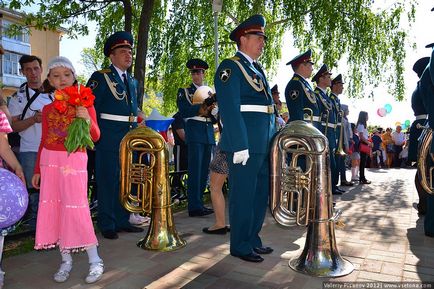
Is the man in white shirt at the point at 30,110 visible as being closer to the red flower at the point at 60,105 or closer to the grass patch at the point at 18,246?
the grass patch at the point at 18,246

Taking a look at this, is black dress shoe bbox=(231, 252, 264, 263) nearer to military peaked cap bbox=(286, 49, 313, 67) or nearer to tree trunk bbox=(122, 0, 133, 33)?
military peaked cap bbox=(286, 49, 313, 67)

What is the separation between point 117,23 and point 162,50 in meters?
1.62

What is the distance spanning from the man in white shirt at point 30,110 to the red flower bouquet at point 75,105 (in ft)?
6.10

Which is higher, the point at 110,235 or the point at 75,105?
the point at 75,105

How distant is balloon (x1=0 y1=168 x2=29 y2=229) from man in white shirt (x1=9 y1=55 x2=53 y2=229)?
2149 millimetres

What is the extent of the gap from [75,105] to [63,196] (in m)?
0.74

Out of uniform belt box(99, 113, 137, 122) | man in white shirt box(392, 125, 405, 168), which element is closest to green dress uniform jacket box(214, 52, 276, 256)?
uniform belt box(99, 113, 137, 122)

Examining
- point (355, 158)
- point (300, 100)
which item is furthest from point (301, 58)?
point (355, 158)

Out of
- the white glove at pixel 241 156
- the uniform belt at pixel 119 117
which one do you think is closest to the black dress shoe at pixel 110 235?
the uniform belt at pixel 119 117

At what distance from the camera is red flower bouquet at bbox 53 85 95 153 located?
300 cm

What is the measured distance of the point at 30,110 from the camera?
4723mm

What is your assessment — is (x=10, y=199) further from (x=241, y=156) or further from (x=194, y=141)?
(x=194, y=141)

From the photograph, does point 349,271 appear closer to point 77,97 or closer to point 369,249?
point 369,249

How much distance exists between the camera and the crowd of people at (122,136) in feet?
10.3
